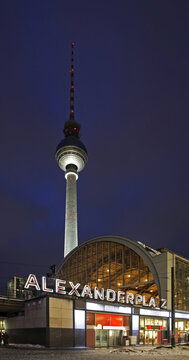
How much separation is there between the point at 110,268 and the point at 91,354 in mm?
28965

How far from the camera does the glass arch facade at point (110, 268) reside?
156 ft

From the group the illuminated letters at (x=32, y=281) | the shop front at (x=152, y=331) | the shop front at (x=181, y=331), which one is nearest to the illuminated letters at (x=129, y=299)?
the shop front at (x=152, y=331)

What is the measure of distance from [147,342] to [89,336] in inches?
371

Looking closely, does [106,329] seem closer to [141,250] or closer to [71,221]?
[141,250]

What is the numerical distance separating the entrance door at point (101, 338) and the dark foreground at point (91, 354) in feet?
12.8

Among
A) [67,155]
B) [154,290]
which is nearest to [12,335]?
[154,290]

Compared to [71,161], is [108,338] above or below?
below

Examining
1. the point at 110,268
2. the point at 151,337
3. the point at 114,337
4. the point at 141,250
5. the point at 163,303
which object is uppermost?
the point at 141,250

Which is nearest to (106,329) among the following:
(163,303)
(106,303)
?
(106,303)

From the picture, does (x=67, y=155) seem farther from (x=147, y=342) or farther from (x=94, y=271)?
(x=147, y=342)

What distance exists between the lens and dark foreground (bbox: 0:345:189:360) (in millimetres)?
20438

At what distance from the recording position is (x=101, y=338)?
100 feet

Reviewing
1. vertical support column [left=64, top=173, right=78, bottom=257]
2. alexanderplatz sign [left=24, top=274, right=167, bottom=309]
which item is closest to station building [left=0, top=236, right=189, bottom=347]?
A: alexanderplatz sign [left=24, top=274, right=167, bottom=309]

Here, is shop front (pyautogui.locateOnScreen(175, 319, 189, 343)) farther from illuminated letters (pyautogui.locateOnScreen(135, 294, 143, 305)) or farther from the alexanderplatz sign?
illuminated letters (pyautogui.locateOnScreen(135, 294, 143, 305))
